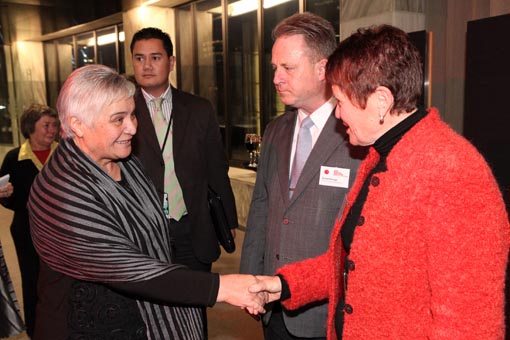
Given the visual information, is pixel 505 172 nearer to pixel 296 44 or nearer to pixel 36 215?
pixel 296 44

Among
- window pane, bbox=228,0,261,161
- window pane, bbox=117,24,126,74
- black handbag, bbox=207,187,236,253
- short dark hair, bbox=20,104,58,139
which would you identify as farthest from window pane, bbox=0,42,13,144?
black handbag, bbox=207,187,236,253

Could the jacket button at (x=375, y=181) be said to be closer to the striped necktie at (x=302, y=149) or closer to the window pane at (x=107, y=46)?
the striped necktie at (x=302, y=149)

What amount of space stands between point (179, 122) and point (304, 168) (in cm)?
118

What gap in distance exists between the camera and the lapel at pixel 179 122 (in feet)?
9.06

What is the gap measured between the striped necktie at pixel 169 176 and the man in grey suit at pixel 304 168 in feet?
2.73

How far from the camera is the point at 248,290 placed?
65.1 inches

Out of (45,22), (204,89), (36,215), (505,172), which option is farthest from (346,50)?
(45,22)

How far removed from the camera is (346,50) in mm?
1246

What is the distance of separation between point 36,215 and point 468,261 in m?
1.23

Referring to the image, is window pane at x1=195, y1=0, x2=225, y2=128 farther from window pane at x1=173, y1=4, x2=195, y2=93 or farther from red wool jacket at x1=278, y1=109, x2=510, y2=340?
red wool jacket at x1=278, y1=109, x2=510, y2=340

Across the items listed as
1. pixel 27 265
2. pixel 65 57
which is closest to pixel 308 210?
pixel 27 265

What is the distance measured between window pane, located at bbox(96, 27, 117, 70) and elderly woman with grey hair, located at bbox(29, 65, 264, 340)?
8.55 m

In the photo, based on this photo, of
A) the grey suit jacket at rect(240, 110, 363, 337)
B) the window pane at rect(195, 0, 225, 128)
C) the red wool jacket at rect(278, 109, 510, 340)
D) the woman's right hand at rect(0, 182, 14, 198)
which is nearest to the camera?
the red wool jacket at rect(278, 109, 510, 340)

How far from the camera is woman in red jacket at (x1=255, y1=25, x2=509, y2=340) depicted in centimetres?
103
